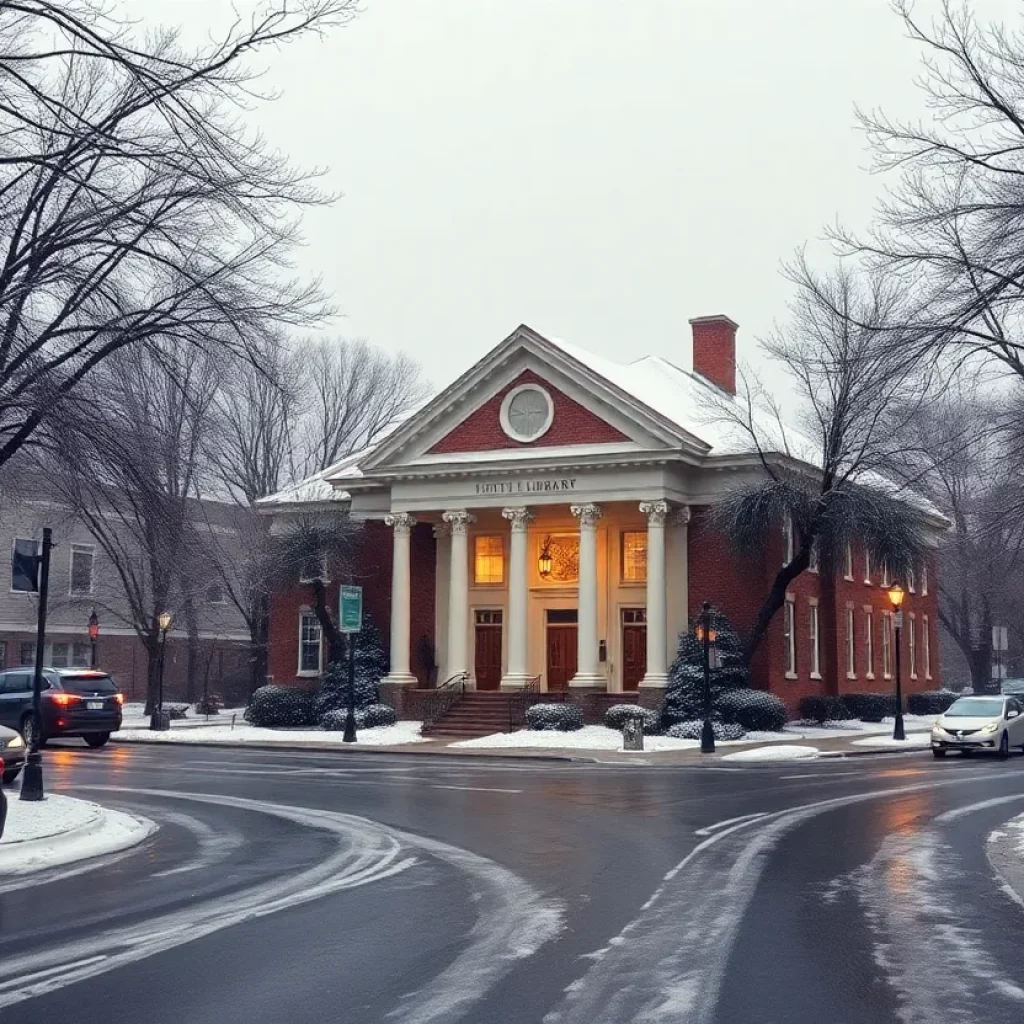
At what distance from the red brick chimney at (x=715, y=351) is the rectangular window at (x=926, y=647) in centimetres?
1338

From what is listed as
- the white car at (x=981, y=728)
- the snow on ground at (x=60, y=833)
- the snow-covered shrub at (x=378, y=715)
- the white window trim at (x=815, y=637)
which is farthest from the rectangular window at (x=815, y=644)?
the snow on ground at (x=60, y=833)

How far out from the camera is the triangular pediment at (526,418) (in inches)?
1560

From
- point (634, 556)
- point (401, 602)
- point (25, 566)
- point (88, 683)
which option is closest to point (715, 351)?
point (634, 556)

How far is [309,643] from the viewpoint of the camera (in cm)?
4719

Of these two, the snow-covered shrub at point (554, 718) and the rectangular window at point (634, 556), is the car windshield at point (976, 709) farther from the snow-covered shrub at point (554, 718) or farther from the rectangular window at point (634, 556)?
the rectangular window at point (634, 556)

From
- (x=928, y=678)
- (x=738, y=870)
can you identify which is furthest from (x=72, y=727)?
Result: (x=928, y=678)

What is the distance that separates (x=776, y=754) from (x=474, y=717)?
37.5 ft

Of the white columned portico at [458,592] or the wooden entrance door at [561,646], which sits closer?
the white columned portico at [458,592]

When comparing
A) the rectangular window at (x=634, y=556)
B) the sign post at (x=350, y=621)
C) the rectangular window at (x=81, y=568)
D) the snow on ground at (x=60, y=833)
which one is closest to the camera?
the snow on ground at (x=60, y=833)

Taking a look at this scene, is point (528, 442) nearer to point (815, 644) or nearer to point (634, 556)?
point (634, 556)

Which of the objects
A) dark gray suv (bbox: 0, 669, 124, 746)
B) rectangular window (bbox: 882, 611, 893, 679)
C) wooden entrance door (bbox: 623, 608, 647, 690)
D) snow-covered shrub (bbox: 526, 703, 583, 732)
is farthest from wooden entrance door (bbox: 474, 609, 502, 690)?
rectangular window (bbox: 882, 611, 893, 679)

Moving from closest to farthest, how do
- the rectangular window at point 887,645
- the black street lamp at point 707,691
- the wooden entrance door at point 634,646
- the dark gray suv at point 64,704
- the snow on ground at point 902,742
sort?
1. the dark gray suv at point 64,704
2. the black street lamp at point 707,691
3. the snow on ground at point 902,742
4. the wooden entrance door at point 634,646
5. the rectangular window at point 887,645

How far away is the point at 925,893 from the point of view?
1156 centimetres

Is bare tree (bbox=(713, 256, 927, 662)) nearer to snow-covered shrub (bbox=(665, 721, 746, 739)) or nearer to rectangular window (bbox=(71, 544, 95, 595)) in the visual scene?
snow-covered shrub (bbox=(665, 721, 746, 739))
